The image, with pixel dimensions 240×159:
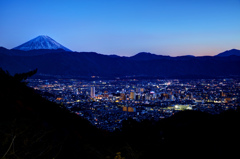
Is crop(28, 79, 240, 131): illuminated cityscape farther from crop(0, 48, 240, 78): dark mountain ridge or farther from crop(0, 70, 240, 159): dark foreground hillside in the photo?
crop(0, 48, 240, 78): dark mountain ridge

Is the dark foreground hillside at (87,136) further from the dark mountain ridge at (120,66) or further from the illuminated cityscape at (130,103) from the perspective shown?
the dark mountain ridge at (120,66)

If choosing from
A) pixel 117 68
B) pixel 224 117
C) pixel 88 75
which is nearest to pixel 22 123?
pixel 224 117

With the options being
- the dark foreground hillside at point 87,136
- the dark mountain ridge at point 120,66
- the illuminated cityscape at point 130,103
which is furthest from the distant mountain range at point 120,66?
the dark foreground hillside at point 87,136

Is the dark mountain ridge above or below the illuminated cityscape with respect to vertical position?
above

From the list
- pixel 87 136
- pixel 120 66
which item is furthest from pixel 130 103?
pixel 120 66

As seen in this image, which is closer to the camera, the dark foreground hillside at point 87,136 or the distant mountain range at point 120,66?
the dark foreground hillside at point 87,136

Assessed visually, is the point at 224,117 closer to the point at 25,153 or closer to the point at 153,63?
the point at 25,153

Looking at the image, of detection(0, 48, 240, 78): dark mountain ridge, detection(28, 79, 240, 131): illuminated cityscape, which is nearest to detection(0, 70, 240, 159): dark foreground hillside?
detection(28, 79, 240, 131): illuminated cityscape

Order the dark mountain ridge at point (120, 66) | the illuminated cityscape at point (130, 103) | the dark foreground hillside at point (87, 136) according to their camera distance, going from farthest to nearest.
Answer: the dark mountain ridge at point (120, 66) → the illuminated cityscape at point (130, 103) → the dark foreground hillside at point (87, 136)
